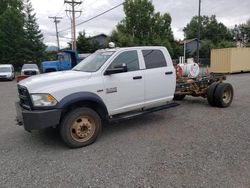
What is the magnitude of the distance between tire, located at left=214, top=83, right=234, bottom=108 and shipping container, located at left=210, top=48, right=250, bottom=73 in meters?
17.2

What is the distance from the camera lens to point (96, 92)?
5023 mm

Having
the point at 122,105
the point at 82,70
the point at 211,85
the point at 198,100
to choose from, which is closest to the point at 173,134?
the point at 122,105

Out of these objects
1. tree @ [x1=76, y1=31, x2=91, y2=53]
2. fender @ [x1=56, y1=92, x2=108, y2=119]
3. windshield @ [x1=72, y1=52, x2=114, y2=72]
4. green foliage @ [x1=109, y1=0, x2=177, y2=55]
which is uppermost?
green foliage @ [x1=109, y1=0, x2=177, y2=55]

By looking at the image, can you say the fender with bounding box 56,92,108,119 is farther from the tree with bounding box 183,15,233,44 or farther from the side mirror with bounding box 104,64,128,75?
the tree with bounding box 183,15,233,44

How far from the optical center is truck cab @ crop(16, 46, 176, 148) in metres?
4.52

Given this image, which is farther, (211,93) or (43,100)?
(211,93)

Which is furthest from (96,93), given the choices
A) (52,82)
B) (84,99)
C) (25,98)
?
(25,98)

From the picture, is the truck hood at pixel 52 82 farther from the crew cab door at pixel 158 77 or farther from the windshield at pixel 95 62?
the crew cab door at pixel 158 77

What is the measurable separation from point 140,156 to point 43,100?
6.62 feet

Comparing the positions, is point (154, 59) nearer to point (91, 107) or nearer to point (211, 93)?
point (91, 107)

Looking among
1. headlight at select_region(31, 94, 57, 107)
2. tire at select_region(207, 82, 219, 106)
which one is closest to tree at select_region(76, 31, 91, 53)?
tire at select_region(207, 82, 219, 106)

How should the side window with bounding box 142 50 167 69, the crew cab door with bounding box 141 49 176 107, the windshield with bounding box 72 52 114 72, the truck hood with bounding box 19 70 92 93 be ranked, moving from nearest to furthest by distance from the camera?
the truck hood with bounding box 19 70 92 93 < the windshield with bounding box 72 52 114 72 < the crew cab door with bounding box 141 49 176 107 < the side window with bounding box 142 50 167 69

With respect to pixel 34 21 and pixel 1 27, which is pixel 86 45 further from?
pixel 1 27

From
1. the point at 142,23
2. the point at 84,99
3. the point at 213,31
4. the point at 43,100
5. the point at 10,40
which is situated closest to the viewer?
the point at 43,100
